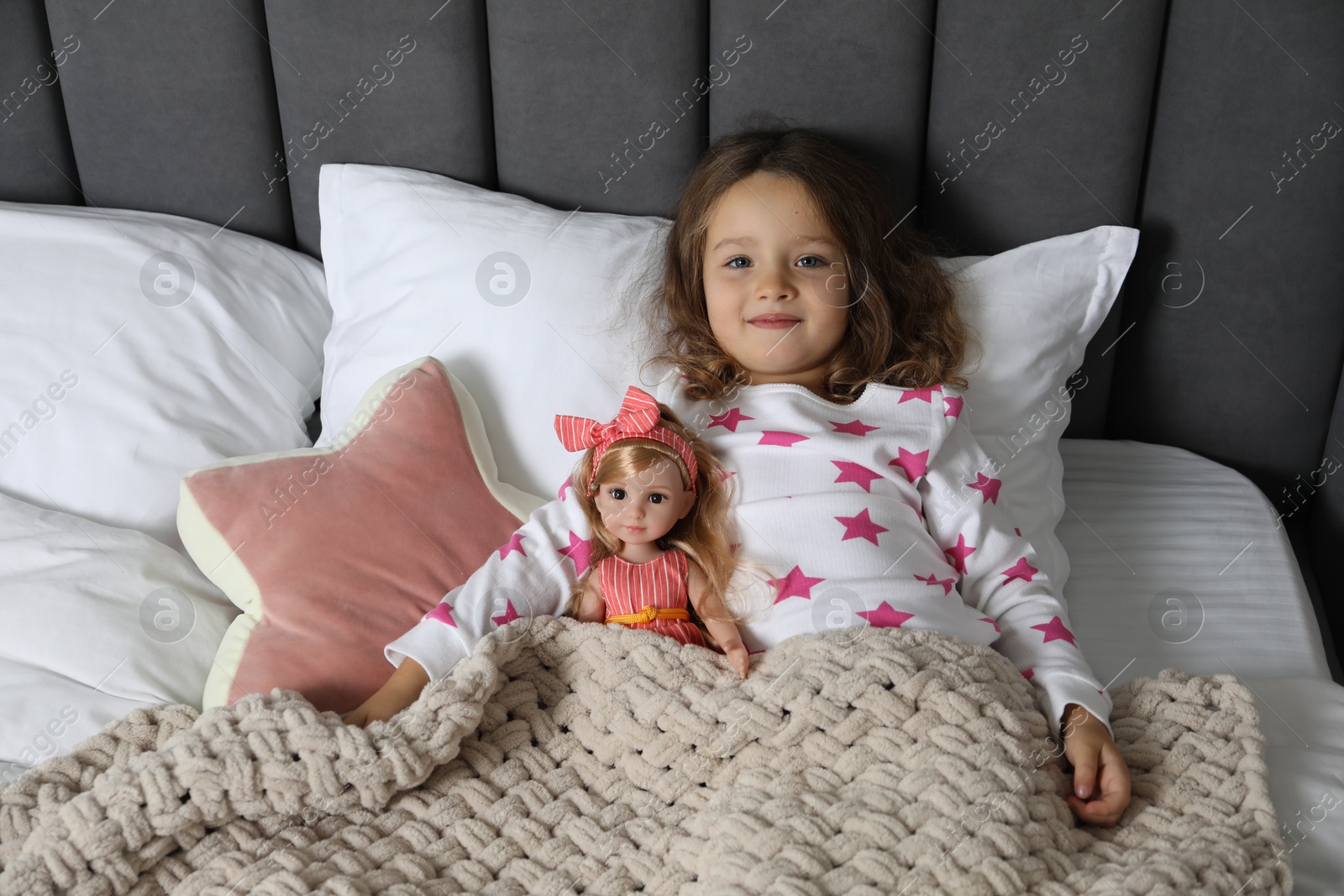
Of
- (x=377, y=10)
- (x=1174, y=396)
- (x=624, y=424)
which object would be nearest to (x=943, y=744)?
(x=624, y=424)

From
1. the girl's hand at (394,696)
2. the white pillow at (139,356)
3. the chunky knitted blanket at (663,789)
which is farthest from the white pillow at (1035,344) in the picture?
the white pillow at (139,356)

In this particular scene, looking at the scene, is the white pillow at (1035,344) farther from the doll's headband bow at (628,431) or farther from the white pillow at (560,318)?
the doll's headband bow at (628,431)

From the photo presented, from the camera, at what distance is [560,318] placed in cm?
122

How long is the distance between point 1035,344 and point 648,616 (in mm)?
582

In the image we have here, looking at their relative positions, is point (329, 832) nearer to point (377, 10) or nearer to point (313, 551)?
point (313, 551)

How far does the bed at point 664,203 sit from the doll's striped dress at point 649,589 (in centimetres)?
18

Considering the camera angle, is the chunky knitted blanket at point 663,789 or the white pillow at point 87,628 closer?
the chunky knitted blanket at point 663,789

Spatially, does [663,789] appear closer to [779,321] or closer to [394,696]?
[394,696]

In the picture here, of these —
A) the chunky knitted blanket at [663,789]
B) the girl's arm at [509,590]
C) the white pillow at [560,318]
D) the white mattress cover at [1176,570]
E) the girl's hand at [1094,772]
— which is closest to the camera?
the chunky knitted blanket at [663,789]

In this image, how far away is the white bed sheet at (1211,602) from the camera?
0.89 metres

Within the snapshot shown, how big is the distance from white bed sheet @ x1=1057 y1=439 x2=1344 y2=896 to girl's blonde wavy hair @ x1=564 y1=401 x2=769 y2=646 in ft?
1.38

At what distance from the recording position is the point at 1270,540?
1.24 meters

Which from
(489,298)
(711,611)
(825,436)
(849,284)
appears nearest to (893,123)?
(849,284)

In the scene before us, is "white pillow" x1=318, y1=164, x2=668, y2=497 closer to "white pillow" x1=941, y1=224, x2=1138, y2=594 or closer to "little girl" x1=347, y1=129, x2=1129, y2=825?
"little girl" x1=347, y1=129, x2=1129, y2=825
